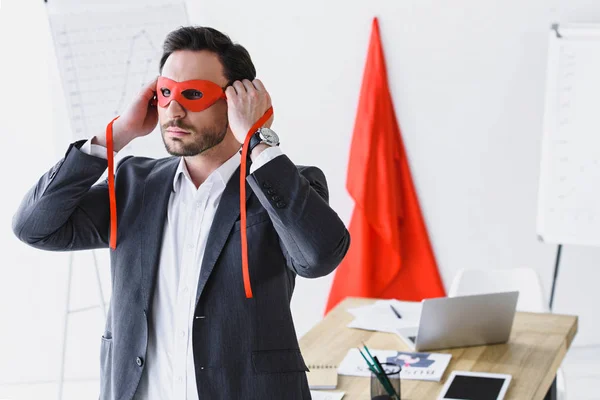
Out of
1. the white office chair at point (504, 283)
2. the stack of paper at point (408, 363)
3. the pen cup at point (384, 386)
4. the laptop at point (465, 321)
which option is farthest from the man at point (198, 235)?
the white office chair at point (504, 283)

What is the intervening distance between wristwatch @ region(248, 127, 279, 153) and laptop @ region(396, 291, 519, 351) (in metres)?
0.99

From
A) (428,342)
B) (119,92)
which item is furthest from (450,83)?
(428,342)

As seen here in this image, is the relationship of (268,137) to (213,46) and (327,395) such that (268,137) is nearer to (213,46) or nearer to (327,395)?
(213,46)

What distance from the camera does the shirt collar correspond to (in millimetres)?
1854

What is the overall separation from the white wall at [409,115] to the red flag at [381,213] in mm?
77

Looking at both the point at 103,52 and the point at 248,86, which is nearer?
the point at 248,86

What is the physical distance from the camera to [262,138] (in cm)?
173

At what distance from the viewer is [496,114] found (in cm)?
440

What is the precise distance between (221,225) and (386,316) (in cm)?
135

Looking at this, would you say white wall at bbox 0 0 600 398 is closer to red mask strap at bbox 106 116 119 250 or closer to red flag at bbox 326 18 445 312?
red flag at bbox 326 18 445 312

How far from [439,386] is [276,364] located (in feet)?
2.54

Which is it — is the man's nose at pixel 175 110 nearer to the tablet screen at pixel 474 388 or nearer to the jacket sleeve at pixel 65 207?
the jacket sleeve at pixel 65 207

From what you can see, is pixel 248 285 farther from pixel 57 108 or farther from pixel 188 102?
pixel 57 108

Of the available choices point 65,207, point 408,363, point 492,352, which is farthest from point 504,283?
point 65,207
